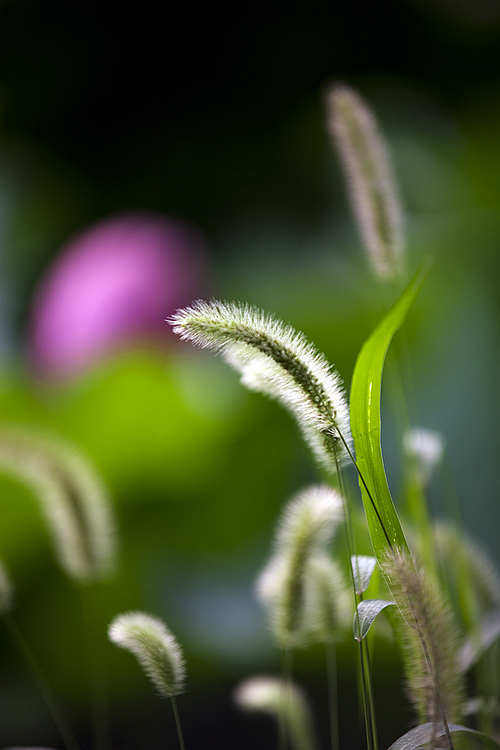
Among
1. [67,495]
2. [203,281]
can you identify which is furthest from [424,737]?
[203,281]

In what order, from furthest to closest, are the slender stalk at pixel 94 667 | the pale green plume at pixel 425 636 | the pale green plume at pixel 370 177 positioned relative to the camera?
the slender stalk at pixel 94 667
the pale green plume at pixel 370 177
the pale green plume at pixel 425 636

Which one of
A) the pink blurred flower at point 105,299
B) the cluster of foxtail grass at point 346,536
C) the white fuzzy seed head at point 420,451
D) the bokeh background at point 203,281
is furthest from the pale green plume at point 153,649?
the pink blurred flower at point 105,299

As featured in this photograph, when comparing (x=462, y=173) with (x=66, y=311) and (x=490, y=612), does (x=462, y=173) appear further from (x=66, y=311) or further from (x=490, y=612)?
(x=490, y=612)

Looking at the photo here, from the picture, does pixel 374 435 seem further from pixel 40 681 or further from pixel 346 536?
pixel 40 681

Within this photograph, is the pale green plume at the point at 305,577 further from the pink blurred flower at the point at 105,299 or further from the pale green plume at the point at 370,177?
the pink blurred flower at the point at 105,299

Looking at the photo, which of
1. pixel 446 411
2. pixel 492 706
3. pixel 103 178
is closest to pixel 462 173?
pixel 446 411
